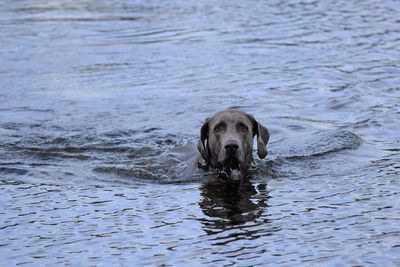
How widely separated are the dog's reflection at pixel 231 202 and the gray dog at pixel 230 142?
18cm

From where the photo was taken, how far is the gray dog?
10.1m

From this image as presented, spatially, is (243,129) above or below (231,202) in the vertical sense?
above

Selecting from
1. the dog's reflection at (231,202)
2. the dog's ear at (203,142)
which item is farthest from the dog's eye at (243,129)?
the dog's reflection at (231,202)

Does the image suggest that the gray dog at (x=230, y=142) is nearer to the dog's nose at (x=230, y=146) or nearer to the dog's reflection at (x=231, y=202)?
the dog's nose at (x=230, y=146)

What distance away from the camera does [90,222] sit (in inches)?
347

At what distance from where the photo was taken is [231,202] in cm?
971

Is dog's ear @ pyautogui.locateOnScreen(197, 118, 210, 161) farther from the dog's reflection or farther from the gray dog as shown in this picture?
the dog's reflection

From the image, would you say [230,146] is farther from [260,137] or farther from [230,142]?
[260,137]

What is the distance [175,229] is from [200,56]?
10.0m

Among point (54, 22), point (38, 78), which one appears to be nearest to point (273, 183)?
point (38, 78)

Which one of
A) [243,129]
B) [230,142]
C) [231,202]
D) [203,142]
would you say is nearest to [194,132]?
[203,142]

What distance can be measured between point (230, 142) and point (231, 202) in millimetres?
666

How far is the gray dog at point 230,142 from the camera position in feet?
33.2

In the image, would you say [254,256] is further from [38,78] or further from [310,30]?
[310,30]
